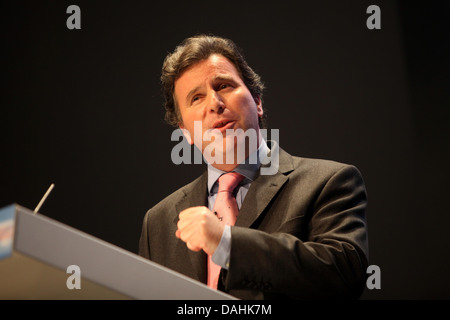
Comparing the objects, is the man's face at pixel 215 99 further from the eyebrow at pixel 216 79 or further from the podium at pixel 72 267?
the podium at pixel 72 267

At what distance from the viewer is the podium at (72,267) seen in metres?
0.73

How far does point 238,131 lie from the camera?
1736 millimetres

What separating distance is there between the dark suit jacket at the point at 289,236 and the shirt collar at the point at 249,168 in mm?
42

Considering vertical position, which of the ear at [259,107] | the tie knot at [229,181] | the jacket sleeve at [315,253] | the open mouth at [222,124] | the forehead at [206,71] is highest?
the forehead at [206,71]

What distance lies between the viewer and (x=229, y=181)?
1.68 metres

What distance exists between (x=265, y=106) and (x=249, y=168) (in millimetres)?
850

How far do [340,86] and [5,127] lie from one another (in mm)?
1654

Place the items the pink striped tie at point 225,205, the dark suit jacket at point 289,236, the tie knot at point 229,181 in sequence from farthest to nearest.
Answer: the tie knot at point 229,181
the pink striped tie at point 225,205
the dark suit jacket at point 289,236

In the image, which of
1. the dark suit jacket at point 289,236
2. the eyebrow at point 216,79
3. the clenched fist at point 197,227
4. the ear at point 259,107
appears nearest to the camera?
the clenched fist at point 197,227

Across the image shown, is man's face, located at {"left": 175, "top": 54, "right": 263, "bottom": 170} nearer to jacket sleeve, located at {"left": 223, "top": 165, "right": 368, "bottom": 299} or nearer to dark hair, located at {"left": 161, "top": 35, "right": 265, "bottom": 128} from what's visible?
dark hair, located at {"left": 161, "top": 35, "right": 265, "bottom": 128}

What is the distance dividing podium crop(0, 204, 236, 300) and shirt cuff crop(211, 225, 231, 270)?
268 mm

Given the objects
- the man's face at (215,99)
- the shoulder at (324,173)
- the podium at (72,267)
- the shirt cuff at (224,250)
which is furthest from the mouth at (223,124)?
the podium at (72,267)

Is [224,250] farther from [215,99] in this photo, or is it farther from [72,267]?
[215,99]

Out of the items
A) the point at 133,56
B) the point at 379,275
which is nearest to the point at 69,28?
the point at 133,56
